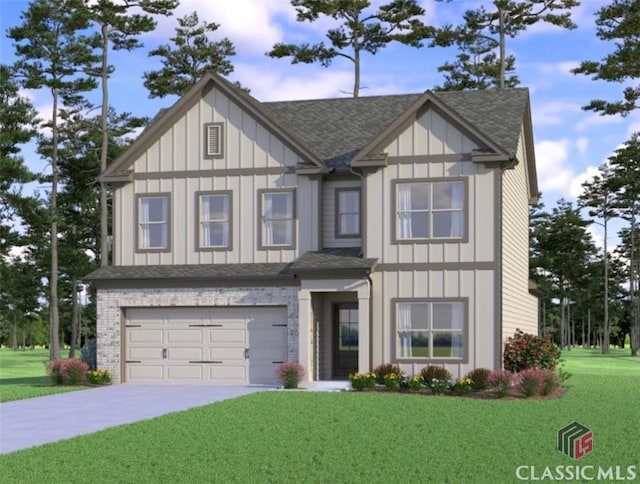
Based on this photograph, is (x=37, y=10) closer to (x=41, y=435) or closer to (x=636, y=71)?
(x=636, y=71)

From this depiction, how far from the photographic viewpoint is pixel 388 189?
1080 inches

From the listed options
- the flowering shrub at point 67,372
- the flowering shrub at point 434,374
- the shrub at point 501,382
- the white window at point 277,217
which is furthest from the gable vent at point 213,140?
the shrub at point 501,382

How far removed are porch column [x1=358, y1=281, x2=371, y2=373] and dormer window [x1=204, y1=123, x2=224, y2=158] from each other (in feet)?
21.3

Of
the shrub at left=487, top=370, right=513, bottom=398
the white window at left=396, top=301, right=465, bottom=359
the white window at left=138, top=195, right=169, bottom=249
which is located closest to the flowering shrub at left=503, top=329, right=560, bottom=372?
the white window at left=396, top=301, right=465, bottom=359

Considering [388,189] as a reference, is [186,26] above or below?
above

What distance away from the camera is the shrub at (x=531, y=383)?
920 inches

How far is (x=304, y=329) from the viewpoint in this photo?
2723cm

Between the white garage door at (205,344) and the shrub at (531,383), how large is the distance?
7.52 metres

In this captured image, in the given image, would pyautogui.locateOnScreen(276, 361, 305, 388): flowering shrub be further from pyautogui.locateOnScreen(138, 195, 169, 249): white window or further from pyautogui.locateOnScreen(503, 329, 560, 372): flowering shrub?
pyautogui.locateOnScreen(138, 195, 169, 249): white window

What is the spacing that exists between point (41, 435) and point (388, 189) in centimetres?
1388

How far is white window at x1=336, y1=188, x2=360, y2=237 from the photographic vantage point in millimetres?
28609

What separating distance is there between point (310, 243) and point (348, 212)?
1.49m

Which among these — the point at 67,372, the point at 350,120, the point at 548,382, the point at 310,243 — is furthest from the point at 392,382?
the point at 350,120

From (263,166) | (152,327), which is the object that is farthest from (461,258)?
(152,327)
